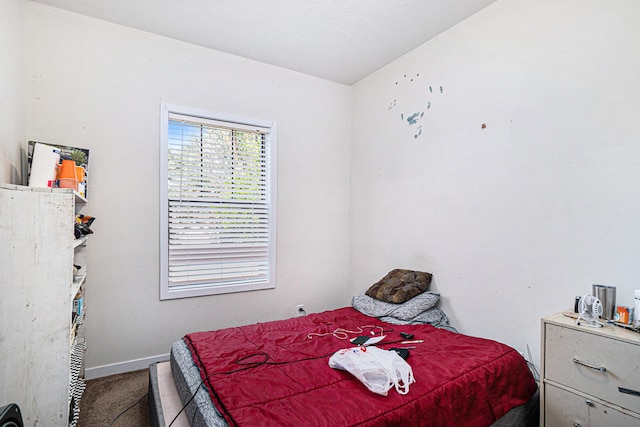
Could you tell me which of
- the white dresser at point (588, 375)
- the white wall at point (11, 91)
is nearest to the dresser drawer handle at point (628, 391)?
the white dresser at point (588, 375)

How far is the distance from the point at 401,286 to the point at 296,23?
2.29m

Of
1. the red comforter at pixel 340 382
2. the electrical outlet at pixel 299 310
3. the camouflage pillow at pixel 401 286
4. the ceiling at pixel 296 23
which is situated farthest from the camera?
the electrical outlet at pixel 299 310

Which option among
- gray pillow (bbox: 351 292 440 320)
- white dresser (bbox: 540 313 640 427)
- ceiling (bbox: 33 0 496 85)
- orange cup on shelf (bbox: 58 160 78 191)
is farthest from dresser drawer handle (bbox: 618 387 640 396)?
orange cup on shelf (bbox: 58 160 78 191)

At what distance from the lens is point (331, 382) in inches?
60.5

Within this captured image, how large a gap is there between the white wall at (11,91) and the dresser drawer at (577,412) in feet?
10.4

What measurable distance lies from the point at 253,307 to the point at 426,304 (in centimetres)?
163

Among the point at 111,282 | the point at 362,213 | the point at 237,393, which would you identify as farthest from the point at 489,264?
the point at 111,282

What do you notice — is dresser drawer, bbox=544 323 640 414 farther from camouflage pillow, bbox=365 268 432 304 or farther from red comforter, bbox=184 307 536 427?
camouflage pillow, bbox=365 268 432 304

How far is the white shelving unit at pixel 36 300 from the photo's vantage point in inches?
52.6

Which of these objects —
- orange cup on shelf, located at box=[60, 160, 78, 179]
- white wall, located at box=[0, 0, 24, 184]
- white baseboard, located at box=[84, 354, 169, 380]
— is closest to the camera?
white wall, located at box=[0, 0, 24, 184]

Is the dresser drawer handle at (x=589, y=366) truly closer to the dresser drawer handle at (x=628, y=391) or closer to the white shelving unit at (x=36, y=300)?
the dresser drawer handle at (x=628, y=391)

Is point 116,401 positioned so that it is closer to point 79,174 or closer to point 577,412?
point 79,174

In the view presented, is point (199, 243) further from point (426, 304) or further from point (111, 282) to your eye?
point (426, 304)

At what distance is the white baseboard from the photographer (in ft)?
8.04
